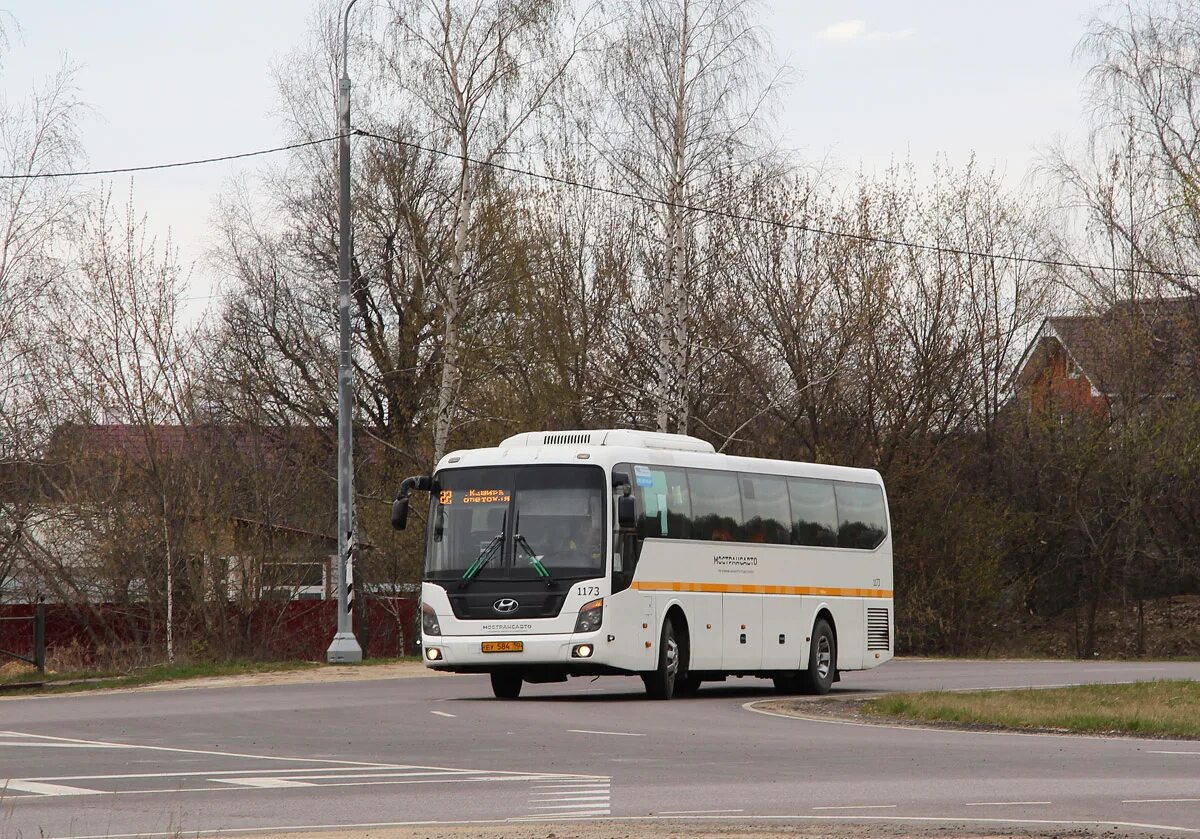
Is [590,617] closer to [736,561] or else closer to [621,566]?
[621,566]

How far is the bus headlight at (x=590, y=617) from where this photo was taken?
22609mm

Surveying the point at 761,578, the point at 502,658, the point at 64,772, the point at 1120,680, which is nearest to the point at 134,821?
the point at 64,772

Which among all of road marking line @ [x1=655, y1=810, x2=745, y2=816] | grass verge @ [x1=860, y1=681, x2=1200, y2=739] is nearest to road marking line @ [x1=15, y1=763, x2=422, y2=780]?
road marking line @ [x1=655, y1=810, x2=745, y2=816]

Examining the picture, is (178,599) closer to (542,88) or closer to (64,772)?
Result: (542,88)

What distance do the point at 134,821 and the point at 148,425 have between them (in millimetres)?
25196

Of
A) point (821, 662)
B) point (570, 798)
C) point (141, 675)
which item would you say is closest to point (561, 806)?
point (570, 798)

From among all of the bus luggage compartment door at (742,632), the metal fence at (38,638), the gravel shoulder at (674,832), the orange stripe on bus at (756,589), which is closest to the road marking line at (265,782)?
the gravel shoulder at (674,832)

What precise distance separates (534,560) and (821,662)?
577 cm

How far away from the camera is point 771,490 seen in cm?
2650

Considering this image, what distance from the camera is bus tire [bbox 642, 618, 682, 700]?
23.7 m

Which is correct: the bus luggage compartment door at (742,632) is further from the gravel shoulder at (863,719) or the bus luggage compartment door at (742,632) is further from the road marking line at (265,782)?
the road marking line at (265,782)

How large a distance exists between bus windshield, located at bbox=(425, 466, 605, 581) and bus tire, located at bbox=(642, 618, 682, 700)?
60.3 inches

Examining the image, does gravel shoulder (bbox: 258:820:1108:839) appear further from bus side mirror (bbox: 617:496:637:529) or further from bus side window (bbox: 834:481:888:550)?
bus side window (bbox: 834:481:888:550)

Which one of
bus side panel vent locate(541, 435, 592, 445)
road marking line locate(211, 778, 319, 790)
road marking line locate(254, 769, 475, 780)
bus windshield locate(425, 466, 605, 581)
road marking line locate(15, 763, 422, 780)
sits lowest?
road marking line locate(15, 763, 422, 780)
